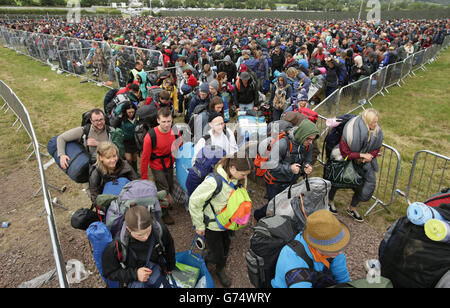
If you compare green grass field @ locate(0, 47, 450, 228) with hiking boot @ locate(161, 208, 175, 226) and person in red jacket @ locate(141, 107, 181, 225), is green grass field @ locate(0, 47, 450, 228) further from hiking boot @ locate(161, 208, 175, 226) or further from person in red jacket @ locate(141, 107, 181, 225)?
person in red jacket @ locate(141, 107, 181, 225)

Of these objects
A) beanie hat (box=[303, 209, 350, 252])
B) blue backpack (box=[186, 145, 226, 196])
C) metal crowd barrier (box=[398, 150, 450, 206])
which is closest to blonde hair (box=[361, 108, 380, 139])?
metal crowd barrier (box=[398, 150, 450, 206])

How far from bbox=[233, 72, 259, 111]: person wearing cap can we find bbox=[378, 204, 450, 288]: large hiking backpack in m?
4.79

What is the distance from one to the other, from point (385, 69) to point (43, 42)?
19.9 metres

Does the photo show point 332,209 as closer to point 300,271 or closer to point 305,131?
point 305,131

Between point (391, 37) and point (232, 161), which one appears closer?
point (232, 161)

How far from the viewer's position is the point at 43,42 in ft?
57.5

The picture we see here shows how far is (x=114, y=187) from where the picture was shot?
325 centimetres

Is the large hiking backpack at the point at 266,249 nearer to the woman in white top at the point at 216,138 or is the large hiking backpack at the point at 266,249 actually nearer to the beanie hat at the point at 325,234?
the beanie hat at the point at 325,234

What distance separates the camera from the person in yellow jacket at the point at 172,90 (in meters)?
7.18

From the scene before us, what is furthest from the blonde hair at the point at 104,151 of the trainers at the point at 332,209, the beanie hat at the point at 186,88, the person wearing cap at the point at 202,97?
the beanie hat at the point at 186,88

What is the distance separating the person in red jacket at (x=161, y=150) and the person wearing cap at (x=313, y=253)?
8.62 ft

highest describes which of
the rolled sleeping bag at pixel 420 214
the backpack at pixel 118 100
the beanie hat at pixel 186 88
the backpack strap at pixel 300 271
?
the backpack at pixel 118 100
